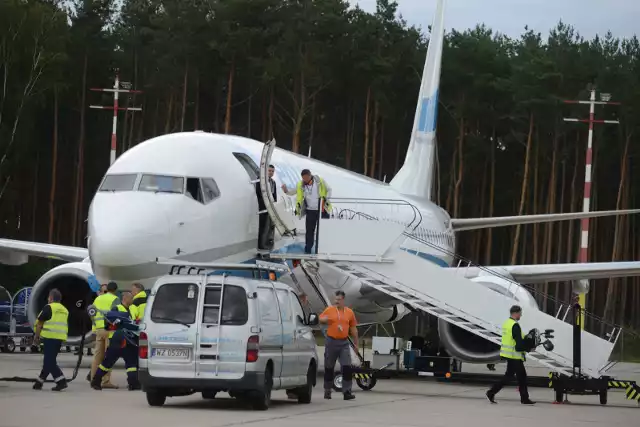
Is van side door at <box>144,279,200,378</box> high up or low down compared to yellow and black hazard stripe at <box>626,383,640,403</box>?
up

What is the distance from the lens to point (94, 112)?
2505 inches

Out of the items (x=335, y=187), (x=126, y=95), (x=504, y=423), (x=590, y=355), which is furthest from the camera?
(x=126, y=95)

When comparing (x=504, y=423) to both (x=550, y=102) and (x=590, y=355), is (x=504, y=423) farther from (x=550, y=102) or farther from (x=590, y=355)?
(x=550, y=102)

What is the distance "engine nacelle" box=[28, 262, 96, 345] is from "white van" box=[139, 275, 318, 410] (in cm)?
733

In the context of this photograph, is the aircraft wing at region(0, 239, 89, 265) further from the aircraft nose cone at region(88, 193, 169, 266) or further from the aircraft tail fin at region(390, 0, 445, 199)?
the aircraft tail fin at region(390, 0, 445, 199)

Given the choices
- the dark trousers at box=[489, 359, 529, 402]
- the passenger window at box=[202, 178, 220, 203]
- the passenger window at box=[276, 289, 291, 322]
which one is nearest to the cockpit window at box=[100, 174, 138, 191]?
the passenger window at box=[202, 178, 220, 203]

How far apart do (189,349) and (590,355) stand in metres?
7.45

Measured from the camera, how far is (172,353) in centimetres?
1420

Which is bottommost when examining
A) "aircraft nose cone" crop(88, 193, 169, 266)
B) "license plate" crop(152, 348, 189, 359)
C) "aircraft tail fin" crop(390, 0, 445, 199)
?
"license plate" crop(152, 348, 189, 359)

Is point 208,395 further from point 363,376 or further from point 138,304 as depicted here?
point 363,376

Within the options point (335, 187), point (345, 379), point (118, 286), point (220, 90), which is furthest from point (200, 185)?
point (220, 90)

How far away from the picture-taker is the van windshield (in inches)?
565

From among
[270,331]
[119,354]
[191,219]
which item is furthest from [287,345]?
[119,354]

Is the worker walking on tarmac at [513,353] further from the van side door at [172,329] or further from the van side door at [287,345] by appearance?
the van side door at [172,329]
